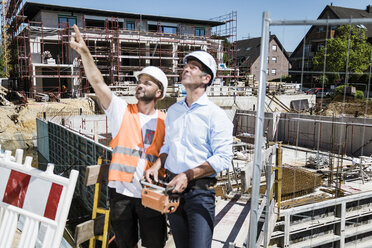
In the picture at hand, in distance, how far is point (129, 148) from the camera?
290 centimetres

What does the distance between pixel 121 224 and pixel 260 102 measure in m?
1.67

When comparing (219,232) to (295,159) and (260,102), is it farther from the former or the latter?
(295,159)

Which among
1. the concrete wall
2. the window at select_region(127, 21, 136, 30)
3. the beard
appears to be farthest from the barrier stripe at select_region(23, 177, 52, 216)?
the window at select_region(127, 21, 136, 30)

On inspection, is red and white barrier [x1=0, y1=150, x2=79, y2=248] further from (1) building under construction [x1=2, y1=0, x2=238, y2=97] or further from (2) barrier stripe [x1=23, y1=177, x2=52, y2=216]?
(1) building under construction [x1=2, y1=0, x2=238, y2=97]

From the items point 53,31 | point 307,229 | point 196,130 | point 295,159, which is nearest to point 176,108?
point 196,130

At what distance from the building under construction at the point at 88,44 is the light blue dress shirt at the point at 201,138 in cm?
2569

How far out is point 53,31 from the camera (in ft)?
95.1

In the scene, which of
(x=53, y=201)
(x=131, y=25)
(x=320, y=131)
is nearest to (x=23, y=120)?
(x=131, y=25)

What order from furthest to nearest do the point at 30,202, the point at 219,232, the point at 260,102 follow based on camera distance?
the point at 219,232, the point at 30,202, the point at 260,102

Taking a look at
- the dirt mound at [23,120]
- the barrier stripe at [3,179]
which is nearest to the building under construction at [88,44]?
the dirt mound at [23,120]

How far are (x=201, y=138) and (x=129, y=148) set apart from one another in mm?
739

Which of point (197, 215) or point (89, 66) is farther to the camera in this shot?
point (89, 66)

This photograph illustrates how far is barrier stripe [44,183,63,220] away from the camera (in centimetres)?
261

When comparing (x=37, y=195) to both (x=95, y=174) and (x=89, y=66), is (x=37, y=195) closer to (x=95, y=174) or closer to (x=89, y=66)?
(x=95, y=174)
